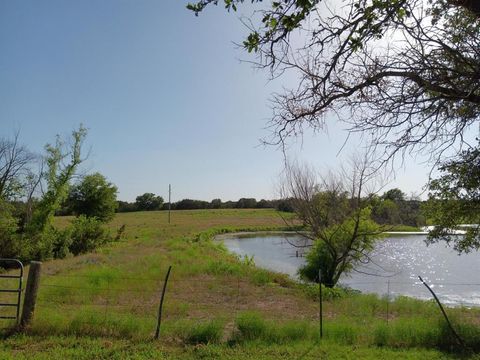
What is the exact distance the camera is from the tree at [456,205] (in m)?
9.70

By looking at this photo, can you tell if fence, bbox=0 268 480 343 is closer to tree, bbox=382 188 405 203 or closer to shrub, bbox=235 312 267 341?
shrub, bbox=235 312 267 341

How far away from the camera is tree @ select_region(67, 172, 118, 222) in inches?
1698

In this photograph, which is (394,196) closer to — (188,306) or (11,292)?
(188,306)

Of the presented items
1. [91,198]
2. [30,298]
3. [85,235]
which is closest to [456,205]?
[30,298]

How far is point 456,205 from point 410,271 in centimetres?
A: 1962

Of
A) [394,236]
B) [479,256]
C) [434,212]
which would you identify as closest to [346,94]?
[434,212]

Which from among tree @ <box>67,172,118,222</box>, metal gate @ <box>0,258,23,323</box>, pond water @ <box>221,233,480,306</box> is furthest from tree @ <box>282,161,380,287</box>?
tree @ <box>67,172,118,222</box>

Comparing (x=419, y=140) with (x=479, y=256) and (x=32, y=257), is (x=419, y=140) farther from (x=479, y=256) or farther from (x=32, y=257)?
(x=479, y=256)

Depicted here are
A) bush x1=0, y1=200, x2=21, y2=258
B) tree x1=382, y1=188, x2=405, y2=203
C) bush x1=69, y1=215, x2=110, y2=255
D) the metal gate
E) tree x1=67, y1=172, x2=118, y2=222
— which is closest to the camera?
the metal gate

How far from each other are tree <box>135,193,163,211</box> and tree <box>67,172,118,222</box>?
71.3 metres

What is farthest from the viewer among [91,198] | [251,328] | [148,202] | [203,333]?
[148,202]

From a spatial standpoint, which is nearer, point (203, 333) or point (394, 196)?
point (203, 333)

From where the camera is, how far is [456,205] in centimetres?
1047

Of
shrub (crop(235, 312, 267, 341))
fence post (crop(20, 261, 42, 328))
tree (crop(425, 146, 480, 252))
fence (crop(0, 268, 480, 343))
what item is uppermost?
tree (crop(425, 146, 480, 252))
